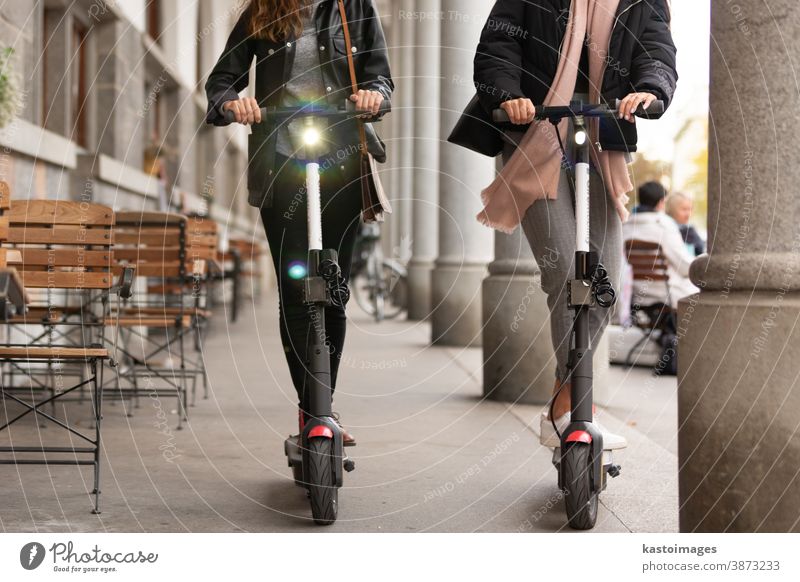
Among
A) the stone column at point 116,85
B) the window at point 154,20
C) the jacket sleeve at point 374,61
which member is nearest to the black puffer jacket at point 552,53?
the jacket sleeve at point 374,61

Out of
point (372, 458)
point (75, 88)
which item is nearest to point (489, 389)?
point (372, 458)

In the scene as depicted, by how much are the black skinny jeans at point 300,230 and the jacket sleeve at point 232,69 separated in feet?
0.91

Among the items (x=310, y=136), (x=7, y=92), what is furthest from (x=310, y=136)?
(x=7, y=92)

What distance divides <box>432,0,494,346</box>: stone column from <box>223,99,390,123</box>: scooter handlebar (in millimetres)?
5277

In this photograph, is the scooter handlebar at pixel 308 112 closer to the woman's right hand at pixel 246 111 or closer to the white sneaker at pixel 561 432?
the woman's right hand at pixel 246 111

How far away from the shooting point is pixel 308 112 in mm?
3271

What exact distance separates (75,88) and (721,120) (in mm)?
8074

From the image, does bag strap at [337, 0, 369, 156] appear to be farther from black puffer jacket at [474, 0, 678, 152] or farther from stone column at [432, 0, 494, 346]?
stone column at [432, 0, 494, 346]

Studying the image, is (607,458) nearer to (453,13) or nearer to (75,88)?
(453,13)

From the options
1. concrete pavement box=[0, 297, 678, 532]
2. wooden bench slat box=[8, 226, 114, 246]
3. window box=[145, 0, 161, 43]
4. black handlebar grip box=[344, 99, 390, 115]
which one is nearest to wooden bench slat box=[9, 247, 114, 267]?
wooden bench slat box=[8, 226, 114, 246]

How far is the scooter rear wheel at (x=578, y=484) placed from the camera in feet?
10.5

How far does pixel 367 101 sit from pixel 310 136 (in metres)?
0.21
